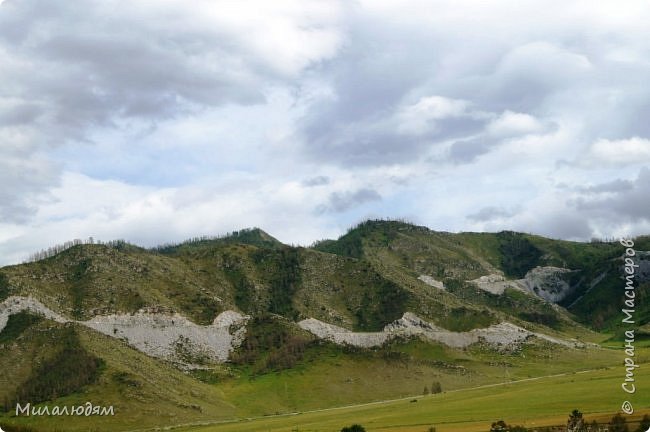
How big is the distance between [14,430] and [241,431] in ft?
198

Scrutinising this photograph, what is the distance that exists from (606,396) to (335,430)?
5933cm

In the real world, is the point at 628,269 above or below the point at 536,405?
above

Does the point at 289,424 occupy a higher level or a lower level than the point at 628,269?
lower

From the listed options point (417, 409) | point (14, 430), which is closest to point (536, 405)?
point (417, 409)

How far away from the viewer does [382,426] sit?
154m

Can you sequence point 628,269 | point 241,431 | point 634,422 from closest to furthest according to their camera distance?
point 634,422
point 628,269
point 241,431

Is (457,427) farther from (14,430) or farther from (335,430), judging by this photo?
(14,430)

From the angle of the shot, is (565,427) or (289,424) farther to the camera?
(289,424)

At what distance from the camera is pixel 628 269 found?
134 m

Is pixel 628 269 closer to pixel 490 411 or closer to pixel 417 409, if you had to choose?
pixel 490 411

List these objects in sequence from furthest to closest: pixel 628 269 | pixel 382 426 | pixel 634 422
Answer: pixel 382 426, pixel 628 269, pixel 634 422

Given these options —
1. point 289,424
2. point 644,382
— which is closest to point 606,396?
point 644,382

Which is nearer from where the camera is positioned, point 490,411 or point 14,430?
point 490,411

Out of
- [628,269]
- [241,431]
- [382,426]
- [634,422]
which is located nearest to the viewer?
[634,422]
